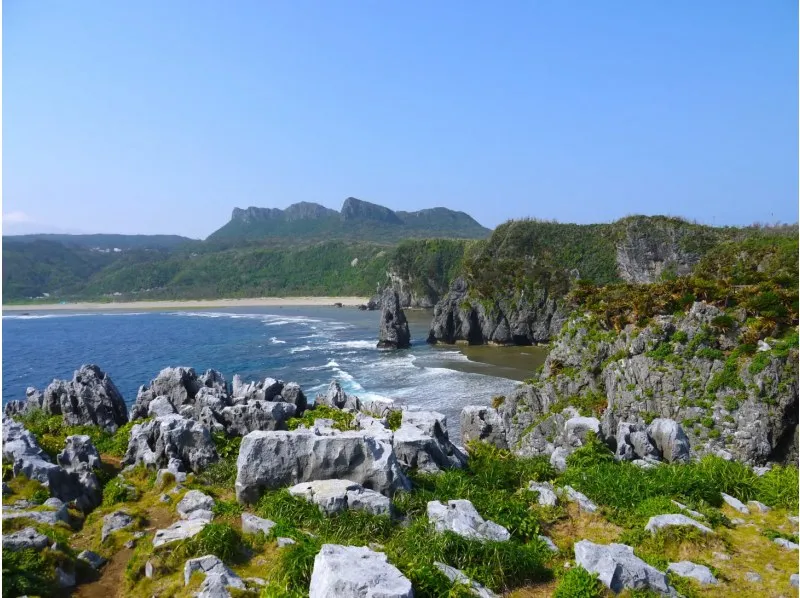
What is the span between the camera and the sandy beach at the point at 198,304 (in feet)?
511

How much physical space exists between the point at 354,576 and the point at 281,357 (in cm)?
5791

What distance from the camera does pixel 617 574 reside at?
8.45 m

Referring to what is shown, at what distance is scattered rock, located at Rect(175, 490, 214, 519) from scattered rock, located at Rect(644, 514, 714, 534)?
8686 millimetres

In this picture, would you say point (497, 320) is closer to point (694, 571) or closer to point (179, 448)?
point (179, 448)

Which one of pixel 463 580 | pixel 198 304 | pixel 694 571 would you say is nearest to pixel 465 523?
pixel 463 580

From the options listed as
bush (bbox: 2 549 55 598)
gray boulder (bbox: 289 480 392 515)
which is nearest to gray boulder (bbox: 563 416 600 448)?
gray boulder (bbox: 289 480 392 515)

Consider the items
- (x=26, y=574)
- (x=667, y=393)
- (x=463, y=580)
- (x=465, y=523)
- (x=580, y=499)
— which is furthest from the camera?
(x=667, y=393)

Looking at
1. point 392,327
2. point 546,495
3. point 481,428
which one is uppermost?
point 546,495

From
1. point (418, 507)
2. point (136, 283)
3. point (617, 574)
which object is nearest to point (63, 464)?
point (418, 507)

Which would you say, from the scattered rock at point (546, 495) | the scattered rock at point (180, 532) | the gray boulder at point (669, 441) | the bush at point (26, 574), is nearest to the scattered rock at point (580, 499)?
the scattered rock at point (546, 495)

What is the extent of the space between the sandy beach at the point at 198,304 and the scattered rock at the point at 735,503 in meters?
144

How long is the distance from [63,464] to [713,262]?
68.0 m

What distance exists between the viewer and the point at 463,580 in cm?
834

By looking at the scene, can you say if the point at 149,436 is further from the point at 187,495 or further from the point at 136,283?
the point at 136,283
